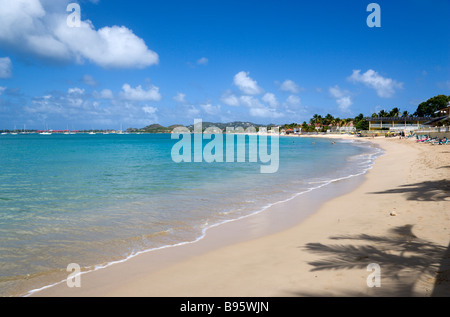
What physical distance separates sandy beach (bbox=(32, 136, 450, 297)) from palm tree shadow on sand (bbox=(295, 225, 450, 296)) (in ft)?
0.04

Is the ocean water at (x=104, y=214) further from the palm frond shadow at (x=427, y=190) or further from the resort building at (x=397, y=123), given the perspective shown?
the resort building at (x=397, y=123)

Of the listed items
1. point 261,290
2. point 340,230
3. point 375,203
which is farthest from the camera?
point 375,203

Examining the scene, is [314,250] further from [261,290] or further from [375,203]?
[375,203]

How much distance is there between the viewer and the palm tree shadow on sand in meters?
4.49

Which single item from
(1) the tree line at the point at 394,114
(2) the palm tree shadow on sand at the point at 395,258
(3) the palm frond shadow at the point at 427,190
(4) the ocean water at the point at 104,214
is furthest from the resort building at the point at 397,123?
(2) the palm tree shadow on sand at the point at 395,258

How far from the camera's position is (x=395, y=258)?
5543 millimetres

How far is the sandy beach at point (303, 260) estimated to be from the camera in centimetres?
475

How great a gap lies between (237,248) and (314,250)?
1.77 meters

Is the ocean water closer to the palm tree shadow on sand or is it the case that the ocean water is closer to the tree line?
the palm tree shadow on sand

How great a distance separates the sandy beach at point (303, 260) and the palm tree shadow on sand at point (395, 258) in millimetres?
14

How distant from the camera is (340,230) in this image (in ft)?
25.6
